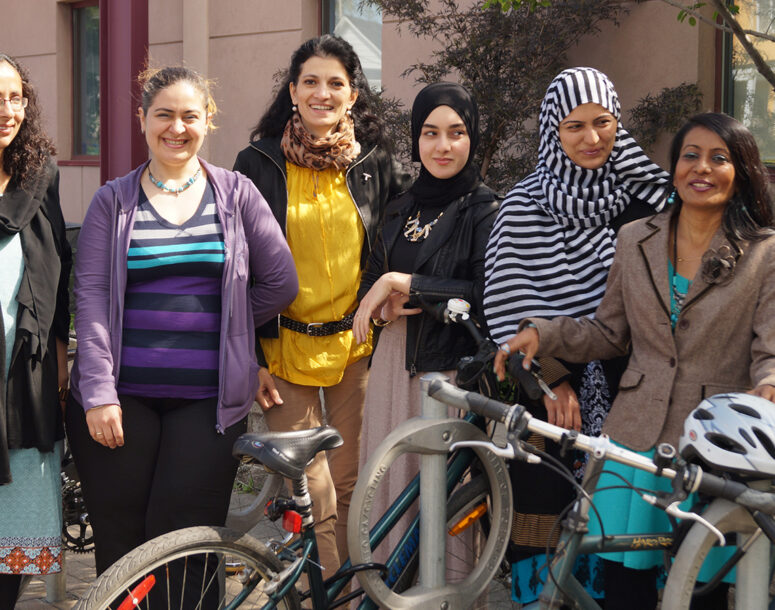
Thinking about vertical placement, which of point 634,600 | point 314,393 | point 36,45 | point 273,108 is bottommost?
point 634,600

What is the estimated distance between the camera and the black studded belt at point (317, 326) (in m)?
3.81

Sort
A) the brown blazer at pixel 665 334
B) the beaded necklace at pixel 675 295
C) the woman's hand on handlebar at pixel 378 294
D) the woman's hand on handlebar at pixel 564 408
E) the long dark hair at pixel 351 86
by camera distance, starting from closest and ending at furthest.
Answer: the brown blazer at pixel 665 334 < the beaded necklace at pixel 675 295 < the woman's hand on handlebar at pixel 564 408 < the woman's hand on handlebar at pixel 378 294 < the long dark hair at pixel 351 86

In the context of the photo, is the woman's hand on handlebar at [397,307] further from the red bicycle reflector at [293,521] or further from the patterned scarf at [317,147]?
the red bicycle reflector at [293,521]

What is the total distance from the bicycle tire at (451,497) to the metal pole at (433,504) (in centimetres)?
4

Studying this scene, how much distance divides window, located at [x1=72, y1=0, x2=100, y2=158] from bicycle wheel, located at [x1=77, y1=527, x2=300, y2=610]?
9.98 meters

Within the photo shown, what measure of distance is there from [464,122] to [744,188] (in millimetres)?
1097

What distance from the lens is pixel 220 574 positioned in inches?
121

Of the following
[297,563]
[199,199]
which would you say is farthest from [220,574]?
[199,199]

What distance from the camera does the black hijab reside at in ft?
11.7

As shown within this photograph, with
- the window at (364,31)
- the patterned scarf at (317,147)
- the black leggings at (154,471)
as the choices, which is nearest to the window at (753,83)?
the window at (364,31)

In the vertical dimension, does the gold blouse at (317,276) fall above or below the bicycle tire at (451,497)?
above

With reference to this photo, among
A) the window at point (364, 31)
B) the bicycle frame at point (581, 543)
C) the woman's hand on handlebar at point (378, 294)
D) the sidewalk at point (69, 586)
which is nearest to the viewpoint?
the bicycle frame at point (581, 543)

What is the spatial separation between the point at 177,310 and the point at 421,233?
0.96 metres

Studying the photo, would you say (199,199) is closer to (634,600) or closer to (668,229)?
(668,229)
